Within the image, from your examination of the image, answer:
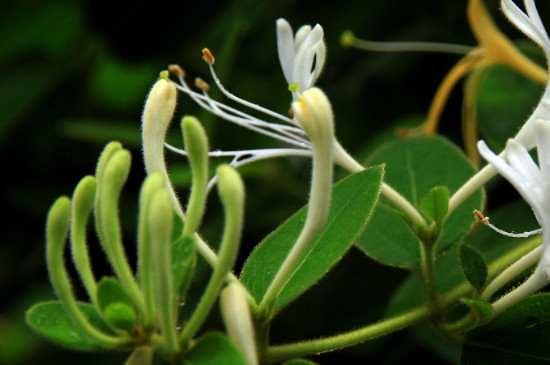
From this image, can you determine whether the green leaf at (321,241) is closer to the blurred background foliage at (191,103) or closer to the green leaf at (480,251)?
the green leaf at (480,251)

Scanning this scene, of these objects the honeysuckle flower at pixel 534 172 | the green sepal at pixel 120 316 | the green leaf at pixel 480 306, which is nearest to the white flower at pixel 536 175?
the honeysuckle flower at pixel 534 172

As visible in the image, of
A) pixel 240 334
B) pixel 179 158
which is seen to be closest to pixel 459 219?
pixel 240 334

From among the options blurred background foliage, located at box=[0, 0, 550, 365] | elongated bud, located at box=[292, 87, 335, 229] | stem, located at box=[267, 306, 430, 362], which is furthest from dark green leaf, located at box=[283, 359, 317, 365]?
blurred background foliage, located at box=[0, 0, 550, 365]

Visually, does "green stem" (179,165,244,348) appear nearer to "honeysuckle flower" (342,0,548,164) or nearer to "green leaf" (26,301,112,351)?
"green leaf" (26,301,112,351)

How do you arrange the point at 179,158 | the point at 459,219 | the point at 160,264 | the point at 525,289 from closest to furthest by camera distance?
the point at 160,264 < the point at 525,289 < the point at 459,219 < the point at 179,158

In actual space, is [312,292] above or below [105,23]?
below

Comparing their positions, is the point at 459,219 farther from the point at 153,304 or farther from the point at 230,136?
the point at 230,136
